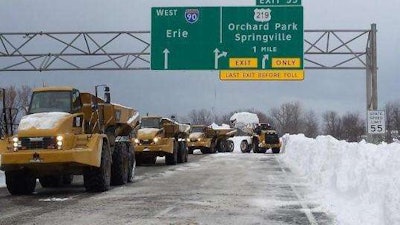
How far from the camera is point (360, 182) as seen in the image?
11.9 meters

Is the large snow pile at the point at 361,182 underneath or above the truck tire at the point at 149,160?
above

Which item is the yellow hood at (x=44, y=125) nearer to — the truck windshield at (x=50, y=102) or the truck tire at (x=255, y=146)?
the truck windshield at (x=50, y=102)

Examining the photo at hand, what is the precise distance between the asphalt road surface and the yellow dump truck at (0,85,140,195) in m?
0.52

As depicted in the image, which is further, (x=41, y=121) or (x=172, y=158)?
(x=172, y=158)

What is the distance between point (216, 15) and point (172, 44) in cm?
242

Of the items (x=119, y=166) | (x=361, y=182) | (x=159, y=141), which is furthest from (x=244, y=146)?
(x=361, y=182)

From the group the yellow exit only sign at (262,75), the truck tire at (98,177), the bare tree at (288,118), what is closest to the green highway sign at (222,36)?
the yellow exit only sign at (262,75)

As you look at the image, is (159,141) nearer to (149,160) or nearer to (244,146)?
(149,160)

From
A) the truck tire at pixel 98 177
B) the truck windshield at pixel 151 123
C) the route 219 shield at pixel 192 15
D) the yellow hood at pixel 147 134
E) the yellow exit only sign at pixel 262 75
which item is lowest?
the truck tire at pixel 98 177

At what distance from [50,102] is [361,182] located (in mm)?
8441

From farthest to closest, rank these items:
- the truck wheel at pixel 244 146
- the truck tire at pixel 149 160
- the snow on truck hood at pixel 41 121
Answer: the truck wheel at pixel 244 146, the truck tire at pixel 149 160, the snow on truck hood at pixel 41 121

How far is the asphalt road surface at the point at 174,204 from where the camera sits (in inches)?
424

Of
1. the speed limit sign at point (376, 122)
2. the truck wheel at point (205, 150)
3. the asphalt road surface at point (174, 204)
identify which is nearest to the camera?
the asphalt road surface at point (174, 204)

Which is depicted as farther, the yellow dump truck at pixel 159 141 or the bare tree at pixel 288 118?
the bare tree at pixel 288 118
